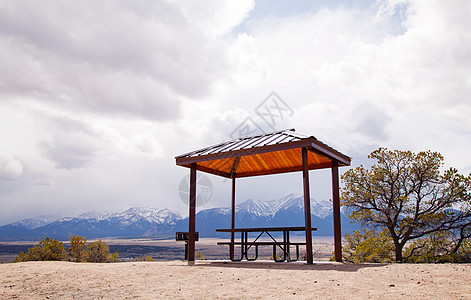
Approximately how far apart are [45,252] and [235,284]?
15609mm

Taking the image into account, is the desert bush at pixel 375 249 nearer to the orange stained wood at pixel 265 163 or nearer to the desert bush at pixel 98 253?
the orange stained wood at pixel 265 163

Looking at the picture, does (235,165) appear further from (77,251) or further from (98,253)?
(77,251)

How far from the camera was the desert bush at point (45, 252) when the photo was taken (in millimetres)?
18094

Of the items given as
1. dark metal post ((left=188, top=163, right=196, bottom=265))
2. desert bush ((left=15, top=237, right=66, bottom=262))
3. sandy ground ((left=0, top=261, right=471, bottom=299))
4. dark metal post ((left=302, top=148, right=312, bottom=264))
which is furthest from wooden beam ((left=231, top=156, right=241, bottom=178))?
desert bush ((left=15, top=237, right=66, bottom=262))

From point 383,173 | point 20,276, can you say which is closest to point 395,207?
point 383,173

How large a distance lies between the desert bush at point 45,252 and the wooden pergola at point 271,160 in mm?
10351

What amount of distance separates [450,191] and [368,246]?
4.28m

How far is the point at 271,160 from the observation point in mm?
12539

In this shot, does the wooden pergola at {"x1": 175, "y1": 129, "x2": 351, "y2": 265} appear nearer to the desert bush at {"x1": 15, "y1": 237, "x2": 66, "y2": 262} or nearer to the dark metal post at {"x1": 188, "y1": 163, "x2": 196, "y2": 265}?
the dark metal post at {"x1": 188, "y1": 163, "x2": 196, "y2": 265}

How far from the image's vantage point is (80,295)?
5820mm

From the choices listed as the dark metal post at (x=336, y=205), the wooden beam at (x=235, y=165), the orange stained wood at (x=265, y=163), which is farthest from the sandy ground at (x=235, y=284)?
the wooden beam at (x=235, y=165)

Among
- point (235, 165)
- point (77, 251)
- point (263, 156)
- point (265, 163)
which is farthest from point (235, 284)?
point (77, 251)

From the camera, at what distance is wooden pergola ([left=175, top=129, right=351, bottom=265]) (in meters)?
9.45

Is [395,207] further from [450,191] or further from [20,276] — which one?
[20,276]
